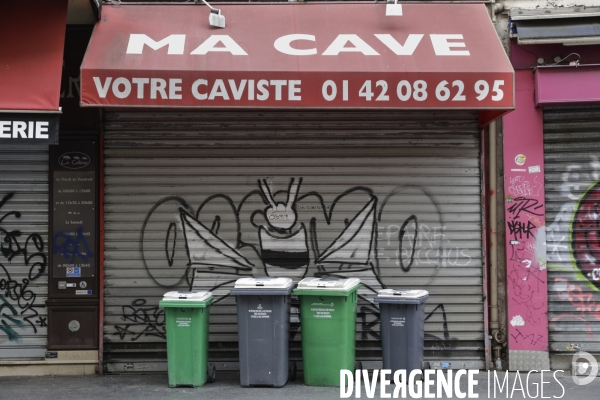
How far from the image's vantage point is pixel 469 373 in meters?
8.74

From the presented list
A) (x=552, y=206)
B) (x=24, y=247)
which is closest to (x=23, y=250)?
(x=24, y=247)

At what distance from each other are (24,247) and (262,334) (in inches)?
131

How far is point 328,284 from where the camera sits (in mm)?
8266

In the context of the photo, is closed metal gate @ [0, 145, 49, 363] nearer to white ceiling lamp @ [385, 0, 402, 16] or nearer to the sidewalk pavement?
the sidewalk pavement

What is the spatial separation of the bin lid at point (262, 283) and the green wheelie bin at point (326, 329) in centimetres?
17

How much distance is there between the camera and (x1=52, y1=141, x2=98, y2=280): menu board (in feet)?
30.2

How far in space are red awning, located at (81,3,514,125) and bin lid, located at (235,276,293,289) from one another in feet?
6.45

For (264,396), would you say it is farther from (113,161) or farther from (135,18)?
(135,18)

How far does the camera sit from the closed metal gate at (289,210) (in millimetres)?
9203

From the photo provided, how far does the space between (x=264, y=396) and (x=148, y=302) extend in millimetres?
2160

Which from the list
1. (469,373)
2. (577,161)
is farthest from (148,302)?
(577,161)

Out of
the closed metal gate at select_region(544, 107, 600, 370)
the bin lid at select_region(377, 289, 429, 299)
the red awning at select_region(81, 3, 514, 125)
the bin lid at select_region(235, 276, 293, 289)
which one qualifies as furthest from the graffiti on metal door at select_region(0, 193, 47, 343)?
the closed metal gate at select_region(544, 107, 600, 370)

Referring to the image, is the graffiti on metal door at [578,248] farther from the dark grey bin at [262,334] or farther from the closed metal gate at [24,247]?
the closed metal gate at [24,247]

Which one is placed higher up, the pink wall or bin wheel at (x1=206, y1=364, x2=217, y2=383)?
the pink wall
